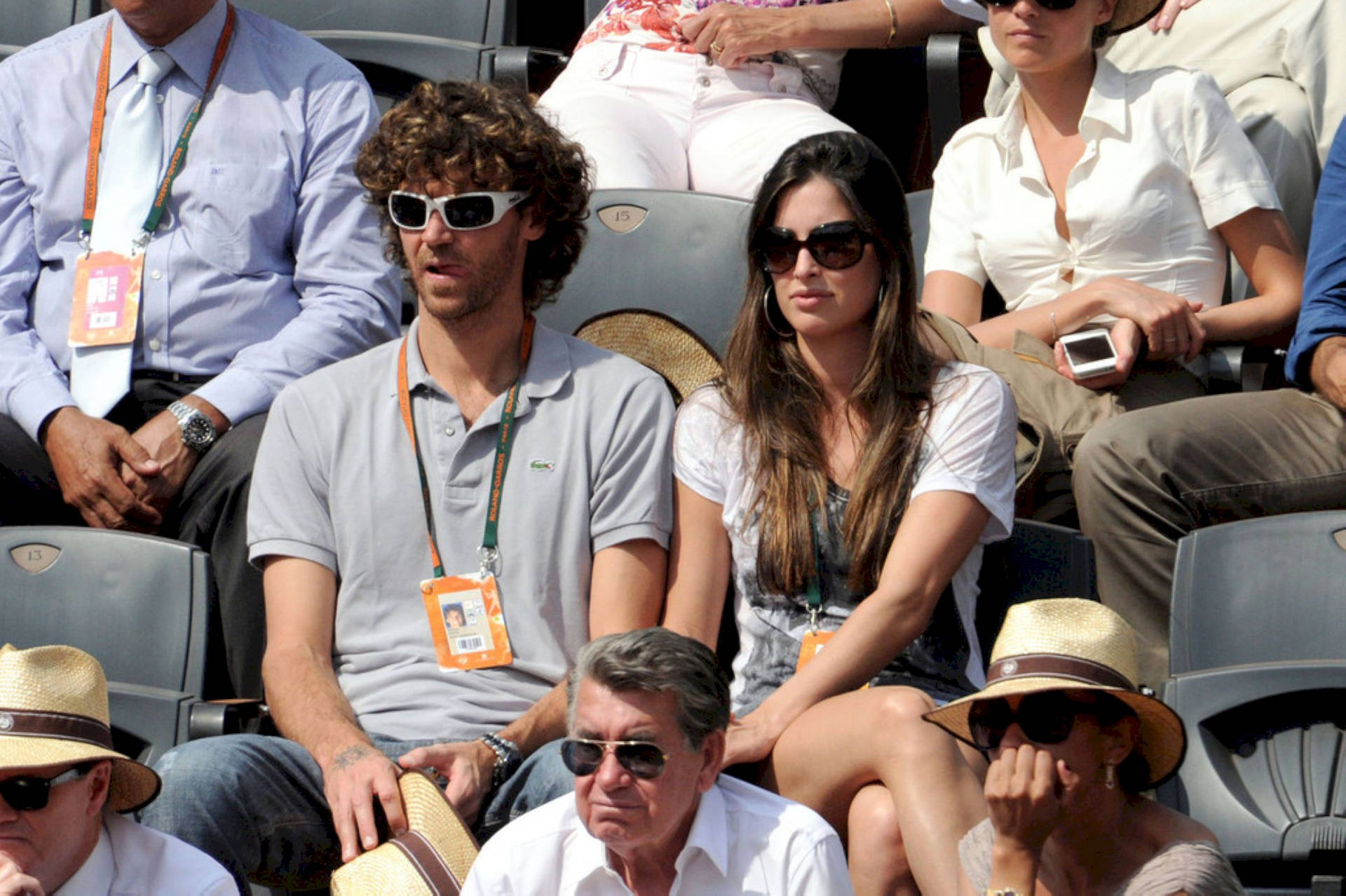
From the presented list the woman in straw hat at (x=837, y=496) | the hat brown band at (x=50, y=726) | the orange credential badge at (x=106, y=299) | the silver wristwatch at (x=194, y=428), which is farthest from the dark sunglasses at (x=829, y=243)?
the orange credential badge at (x=106, y=299)

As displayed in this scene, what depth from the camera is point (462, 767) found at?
285 centimetres

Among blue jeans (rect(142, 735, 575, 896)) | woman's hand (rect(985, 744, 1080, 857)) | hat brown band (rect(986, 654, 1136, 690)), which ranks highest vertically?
hat brown band (rect(986, 654, 1136, 690))

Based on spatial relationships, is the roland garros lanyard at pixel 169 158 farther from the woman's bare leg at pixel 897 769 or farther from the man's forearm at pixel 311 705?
the woman's bare leg at pixel 897 769

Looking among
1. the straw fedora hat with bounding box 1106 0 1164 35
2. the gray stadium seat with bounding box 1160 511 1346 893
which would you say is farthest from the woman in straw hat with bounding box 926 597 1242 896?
the straw fedora hat with bounding box 1106 0 1164 35

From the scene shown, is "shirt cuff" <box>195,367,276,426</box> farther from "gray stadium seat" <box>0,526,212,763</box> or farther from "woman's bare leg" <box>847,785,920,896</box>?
"woman's bare leg" <box>847,785,920,896</box>

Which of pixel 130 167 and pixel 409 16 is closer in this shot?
pixel 130 167

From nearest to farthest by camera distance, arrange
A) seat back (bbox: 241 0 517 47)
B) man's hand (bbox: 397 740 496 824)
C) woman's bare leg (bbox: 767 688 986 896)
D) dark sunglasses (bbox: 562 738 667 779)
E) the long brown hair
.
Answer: dark sunglasses (bbox: 562 738 667 779), woman's bare leg (bbox: 767 688 986 896), man's hand (bbox: 397 740 496 824), the long brown hair, seat back (bbox: 241 0 517 47)

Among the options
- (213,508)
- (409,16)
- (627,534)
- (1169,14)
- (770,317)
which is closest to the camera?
(627,534)

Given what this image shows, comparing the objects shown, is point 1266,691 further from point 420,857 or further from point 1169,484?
point 420,857

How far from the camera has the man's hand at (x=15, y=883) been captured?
92.0 inches

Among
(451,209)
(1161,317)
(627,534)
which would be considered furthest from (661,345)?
(1161,317)

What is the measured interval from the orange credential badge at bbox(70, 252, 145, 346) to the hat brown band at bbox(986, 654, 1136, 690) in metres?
2.23

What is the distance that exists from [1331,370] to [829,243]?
1040 mm

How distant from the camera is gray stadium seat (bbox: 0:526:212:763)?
316cm
